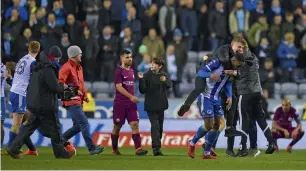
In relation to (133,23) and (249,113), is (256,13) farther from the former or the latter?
(249,113)

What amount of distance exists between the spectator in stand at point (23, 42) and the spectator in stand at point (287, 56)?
764cm

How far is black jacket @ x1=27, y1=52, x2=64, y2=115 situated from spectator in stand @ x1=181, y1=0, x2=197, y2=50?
13.5 meters

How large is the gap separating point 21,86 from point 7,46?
35.3 feet

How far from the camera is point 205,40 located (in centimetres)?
3309

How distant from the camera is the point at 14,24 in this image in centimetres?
3241

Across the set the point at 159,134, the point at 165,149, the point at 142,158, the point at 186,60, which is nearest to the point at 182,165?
the point at 142,158

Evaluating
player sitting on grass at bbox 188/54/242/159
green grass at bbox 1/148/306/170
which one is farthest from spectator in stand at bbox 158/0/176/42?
player sitting on grass at bbox 188/54/242/159

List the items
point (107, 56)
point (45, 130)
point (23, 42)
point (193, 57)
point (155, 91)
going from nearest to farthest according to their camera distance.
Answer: point (45, 130), point (155, 91), point (23, 42), point (107, 56), point (193, 57)

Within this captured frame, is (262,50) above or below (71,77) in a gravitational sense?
above

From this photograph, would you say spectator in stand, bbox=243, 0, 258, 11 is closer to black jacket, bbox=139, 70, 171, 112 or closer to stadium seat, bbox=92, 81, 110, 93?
stadium seat, bbox=92, 81, 110, 93

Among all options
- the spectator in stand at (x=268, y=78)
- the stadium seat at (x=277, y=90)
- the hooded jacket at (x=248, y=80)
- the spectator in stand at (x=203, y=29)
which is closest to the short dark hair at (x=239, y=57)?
the hooded jacket at (x=248, y=80)

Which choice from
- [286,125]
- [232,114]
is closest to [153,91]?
[232,114]

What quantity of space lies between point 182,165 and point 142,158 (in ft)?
7.77

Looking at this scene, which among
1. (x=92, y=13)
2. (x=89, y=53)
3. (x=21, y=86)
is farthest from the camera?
(x=92, y=13)
